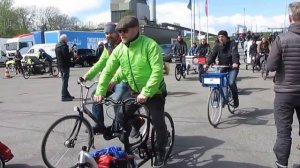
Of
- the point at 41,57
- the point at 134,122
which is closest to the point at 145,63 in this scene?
the point at 134,122

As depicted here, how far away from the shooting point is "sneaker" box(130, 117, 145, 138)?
16.6ft

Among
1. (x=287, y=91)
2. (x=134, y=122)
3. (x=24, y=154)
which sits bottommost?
(x=24, y=154)

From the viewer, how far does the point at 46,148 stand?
4.96m

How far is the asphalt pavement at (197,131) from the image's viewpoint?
5.72 meters

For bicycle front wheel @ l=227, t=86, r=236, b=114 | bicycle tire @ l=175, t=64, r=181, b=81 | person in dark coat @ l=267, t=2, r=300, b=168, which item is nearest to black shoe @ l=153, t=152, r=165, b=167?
person in dark coat @ l=267, t=2, r=300, b=168

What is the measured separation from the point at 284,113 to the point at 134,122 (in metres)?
1.70

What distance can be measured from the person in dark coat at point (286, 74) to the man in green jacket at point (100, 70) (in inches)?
73.6

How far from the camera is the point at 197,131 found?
747 centimetres

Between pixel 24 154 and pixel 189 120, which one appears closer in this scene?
pixel 24 154

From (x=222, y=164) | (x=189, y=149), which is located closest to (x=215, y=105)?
(x=189, y=149)

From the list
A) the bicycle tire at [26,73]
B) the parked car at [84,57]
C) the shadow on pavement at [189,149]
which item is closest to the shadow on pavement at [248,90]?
the shadow on pavement at [189,149]

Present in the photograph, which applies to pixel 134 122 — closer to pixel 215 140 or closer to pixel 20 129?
pixel 215 140

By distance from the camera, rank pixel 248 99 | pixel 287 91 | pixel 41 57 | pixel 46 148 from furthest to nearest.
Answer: pixel 41 57, pixel 248 99, pixel 46 148, pixel 287 91

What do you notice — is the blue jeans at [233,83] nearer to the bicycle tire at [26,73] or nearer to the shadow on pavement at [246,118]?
the shadow on pavement at [246,118]
